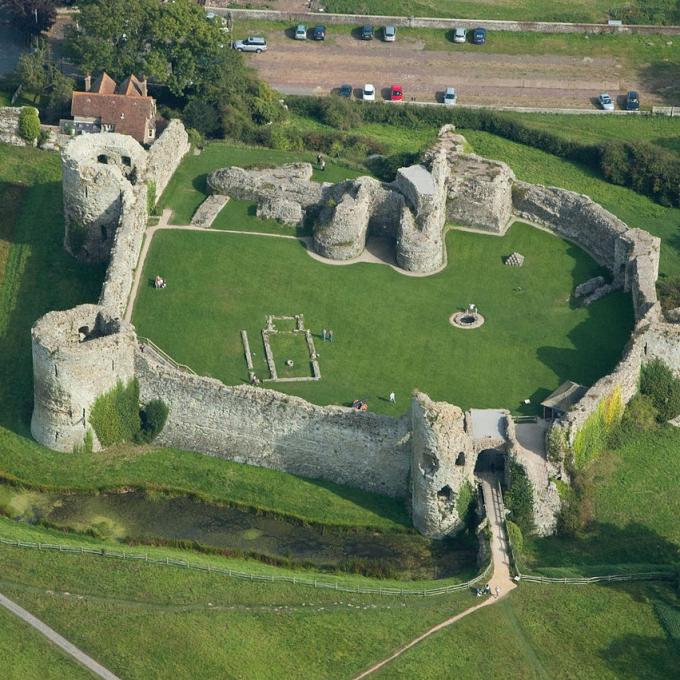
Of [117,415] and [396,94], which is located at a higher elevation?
[396,94]

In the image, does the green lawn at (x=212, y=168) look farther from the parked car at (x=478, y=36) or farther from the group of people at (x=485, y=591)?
the group of people at (x=485, y=591)

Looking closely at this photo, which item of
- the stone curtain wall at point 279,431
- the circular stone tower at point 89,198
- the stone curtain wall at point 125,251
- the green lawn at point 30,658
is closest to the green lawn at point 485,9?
the circular stone tower at point 89,198

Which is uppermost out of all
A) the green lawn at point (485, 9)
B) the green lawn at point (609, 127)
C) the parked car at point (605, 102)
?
the green lawn at point (485, 9)

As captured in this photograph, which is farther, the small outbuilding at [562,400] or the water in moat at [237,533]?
the small outbuilding at [562,400]

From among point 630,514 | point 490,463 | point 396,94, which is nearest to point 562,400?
point 490,463

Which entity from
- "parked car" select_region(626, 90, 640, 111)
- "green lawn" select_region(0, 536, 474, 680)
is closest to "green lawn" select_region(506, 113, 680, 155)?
"parked car" select_region(626, 90, 640, 111)

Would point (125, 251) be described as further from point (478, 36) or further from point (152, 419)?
point (478, 36)

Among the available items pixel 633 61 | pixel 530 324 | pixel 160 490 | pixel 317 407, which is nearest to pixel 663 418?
pixel 530 324

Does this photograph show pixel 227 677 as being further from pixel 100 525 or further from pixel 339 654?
pixel 100 525
